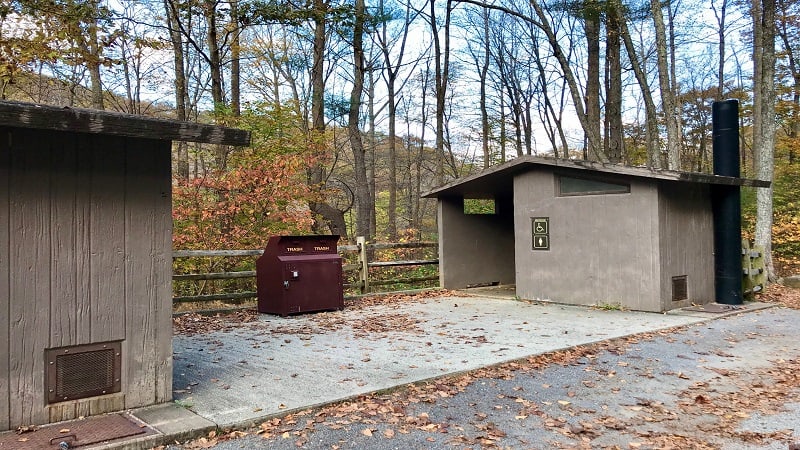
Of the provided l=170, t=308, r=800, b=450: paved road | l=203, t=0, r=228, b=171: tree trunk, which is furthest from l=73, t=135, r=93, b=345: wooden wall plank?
l=203, t=0, r=228, b=171: tree trunk

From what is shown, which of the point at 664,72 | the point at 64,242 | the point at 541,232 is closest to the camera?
the point at 64,242

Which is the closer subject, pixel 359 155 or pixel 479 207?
pixel 359 155

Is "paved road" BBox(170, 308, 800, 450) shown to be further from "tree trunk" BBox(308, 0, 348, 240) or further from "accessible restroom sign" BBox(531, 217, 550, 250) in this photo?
"tree trunk" BBox(308, 0, 348, 240)

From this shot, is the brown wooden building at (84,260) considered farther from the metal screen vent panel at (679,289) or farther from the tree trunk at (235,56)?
the tree trunk at (235,56)

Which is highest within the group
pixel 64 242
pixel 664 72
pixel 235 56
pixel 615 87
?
pixel 235 56

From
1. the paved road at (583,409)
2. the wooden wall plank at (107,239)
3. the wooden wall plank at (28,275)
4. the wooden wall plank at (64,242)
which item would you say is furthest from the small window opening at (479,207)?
the wooden wall plank at (28,275)

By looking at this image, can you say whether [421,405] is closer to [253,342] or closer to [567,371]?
[567,371]

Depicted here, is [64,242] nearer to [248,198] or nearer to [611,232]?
[248,198]

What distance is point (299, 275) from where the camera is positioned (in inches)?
369

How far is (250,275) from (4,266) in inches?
249

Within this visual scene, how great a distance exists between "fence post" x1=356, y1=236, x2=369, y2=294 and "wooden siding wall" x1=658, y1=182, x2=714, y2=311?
539cm

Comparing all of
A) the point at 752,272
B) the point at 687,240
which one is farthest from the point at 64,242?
the point at 752,272

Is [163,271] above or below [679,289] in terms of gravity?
above

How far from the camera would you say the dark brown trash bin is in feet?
30.5
